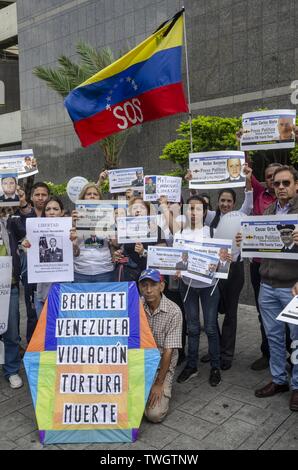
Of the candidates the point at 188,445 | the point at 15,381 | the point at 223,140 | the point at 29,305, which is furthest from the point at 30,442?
the point at 223,140

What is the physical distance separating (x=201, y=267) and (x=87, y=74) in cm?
1196

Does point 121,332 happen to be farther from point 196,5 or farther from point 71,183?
point 196,5

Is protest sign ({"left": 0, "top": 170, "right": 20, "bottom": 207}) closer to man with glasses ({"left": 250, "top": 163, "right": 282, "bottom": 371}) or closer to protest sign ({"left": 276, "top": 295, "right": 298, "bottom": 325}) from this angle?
man with glasses ({"left": 250, "top": 163, "right": 282, "bottom": 371})

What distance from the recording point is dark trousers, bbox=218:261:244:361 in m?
4.69

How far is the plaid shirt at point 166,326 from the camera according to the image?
149 inches

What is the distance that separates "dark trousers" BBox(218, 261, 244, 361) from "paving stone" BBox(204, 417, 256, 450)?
1199 millimetres

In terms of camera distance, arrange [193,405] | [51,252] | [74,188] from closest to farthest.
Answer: [193,405] → [51,252] → [74,188]

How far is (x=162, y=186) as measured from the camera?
561 cm

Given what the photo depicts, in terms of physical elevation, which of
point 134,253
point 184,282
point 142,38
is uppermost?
point 142,38

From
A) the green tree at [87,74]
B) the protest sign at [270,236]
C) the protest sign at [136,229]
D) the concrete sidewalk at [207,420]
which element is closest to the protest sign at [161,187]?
the protest sign at [136,229]

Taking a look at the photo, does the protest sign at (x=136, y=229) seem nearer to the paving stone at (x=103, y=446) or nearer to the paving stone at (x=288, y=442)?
the paving stone at (x=103, y=446)

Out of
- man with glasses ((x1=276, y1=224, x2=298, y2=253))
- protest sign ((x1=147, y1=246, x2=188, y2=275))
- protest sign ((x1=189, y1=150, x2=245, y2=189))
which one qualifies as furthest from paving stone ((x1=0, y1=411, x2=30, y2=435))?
protest sign ((x1=189, y1=150, x2=245, y2=189))

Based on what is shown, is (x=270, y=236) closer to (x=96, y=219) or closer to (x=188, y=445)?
(x=96, y=219)

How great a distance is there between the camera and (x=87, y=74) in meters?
14.2
